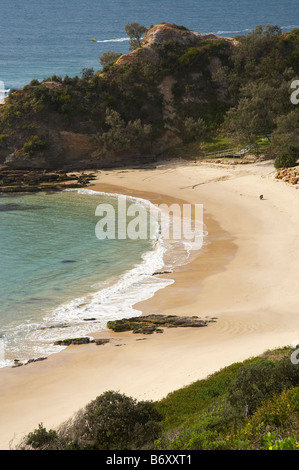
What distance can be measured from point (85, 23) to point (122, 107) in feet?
364

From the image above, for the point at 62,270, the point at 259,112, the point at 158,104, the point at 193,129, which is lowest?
the point at 62,270

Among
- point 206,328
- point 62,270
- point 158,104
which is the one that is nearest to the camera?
point 206,328

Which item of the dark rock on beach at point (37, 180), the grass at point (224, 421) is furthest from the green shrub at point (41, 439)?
the dark rock on beach at point (37, 180)

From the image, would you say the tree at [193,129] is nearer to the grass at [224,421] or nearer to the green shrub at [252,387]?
the grass at [224,421]

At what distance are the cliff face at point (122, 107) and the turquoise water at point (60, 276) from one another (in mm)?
10952

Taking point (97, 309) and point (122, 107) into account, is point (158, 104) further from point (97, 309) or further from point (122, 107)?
point (97, 309)

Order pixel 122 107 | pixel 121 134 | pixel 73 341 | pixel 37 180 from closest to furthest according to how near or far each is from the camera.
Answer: pixel 73 341
pixel 37 180
pixel 121 134
pixel 122 107

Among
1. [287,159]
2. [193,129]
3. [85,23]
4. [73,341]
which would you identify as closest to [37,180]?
[193,129]

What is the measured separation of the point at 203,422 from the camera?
39.6 ft

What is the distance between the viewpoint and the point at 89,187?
1880 inches

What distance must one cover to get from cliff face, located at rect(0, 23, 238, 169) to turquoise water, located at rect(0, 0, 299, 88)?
3690 cm

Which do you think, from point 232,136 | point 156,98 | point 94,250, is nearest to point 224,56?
point 156,98

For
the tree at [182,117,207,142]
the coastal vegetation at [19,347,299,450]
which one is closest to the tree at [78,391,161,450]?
the coastal vegetation at [19,347,299,450]

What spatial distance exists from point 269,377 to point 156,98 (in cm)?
4615
